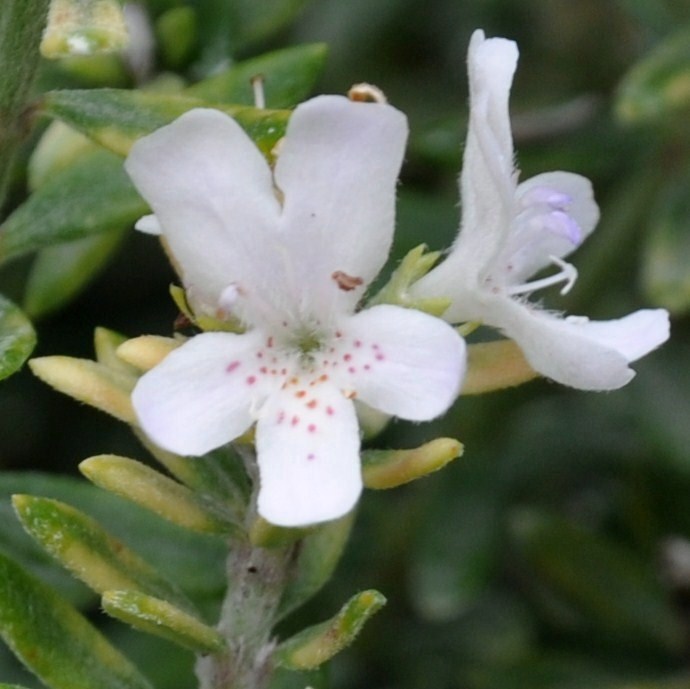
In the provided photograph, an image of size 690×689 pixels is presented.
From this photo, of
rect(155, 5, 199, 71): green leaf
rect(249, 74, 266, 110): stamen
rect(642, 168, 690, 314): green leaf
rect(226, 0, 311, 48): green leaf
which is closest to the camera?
rect(249, 74, 266, 110): stamen

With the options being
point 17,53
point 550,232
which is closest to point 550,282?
point 550,232

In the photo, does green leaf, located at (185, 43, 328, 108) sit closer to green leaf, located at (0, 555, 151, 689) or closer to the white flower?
the white flower

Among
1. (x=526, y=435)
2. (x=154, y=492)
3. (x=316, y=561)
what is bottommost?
(x=526, y=435)

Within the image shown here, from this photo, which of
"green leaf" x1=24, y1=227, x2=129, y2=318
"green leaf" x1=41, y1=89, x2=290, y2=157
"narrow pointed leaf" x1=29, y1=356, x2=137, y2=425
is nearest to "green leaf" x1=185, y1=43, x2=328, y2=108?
"green leaf" x1=41, y1=89, x2=290, y2=157

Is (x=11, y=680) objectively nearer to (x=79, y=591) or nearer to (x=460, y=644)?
(x=79, y=591)

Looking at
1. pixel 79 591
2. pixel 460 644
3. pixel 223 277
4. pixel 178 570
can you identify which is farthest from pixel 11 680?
pixel 223 277

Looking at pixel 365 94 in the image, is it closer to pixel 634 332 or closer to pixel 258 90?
pixel 258 90
